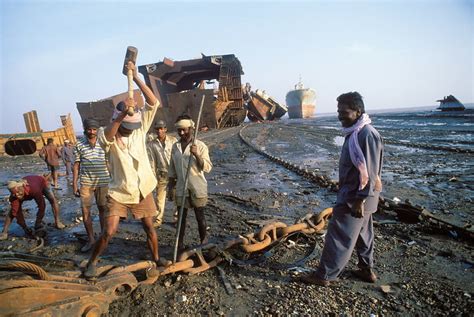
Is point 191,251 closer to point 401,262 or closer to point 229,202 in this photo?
point 401,262

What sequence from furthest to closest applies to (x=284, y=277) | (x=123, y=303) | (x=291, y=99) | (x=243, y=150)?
(x=291, y=99) → (x=243, y=150) → (x=284, y=277) → (x=123, y=303)

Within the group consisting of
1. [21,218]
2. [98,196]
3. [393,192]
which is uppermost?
[98,196]

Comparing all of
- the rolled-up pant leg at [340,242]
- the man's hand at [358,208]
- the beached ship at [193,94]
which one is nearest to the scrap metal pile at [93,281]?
the rolled-up pant leg at [340,242]

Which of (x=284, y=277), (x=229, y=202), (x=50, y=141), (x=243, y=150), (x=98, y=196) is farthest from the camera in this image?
(x=243, y=150)

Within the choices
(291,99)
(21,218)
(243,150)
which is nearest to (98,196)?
(21,218)

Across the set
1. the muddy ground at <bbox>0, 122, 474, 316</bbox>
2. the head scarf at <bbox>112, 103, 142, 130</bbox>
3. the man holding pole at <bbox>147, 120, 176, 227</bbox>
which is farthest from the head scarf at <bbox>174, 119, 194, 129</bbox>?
the muddy ground at <bbox>0, 122, 474, 316</bbox>

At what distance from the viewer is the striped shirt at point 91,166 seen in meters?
3.68

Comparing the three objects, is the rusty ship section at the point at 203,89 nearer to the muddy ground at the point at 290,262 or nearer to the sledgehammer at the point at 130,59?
the muddy ground at the point at 290,262

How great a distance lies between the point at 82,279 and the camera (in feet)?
7.19

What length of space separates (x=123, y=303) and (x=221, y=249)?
0.94m

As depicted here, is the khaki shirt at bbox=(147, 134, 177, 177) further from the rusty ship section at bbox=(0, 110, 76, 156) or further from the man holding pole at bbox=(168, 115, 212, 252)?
the rusty ship section at bbox=(0, 110, 76, 156)

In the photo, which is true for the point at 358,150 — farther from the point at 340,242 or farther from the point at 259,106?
the point at 259,106

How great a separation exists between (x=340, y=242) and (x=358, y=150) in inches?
31.1

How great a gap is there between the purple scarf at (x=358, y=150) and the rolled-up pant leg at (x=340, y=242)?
31 cm
